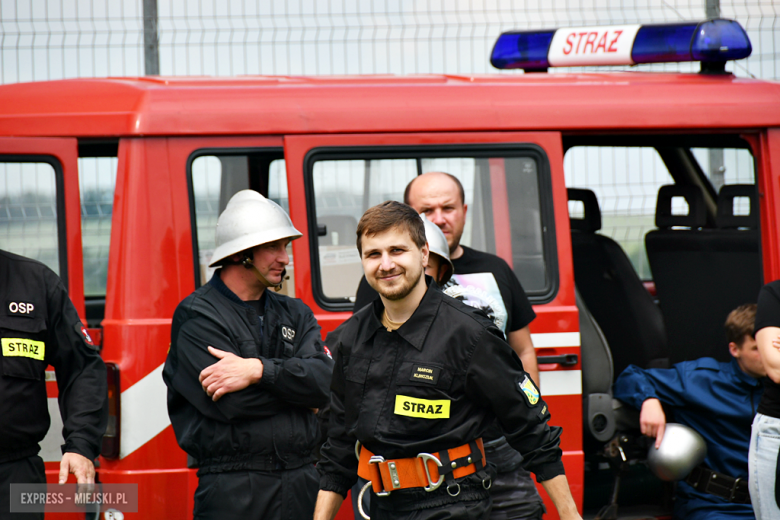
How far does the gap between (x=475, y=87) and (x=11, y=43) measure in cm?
313

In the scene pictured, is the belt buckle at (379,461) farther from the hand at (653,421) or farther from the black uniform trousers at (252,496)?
the hand at (653,421)

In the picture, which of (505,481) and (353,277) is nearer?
(505,481)

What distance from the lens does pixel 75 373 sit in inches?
122

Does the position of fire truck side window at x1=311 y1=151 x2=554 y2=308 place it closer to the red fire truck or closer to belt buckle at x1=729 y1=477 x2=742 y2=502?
the red fire truck

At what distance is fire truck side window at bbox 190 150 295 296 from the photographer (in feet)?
12.7

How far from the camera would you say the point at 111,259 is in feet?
12.3

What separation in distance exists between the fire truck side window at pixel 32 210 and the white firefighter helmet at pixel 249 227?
99 centimetres

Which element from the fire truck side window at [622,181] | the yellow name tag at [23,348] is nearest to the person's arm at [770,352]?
the fire truck side window at [622,181]

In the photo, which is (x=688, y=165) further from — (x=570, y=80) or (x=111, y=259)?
(x=111, y=259)

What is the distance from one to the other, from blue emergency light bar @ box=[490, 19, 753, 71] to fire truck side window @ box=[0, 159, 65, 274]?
257cm

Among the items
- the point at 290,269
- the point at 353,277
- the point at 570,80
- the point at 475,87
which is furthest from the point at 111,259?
the point at 570,80

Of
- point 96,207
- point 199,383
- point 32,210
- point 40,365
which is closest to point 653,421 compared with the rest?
point 199,383

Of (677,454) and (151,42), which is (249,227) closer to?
(151,42)

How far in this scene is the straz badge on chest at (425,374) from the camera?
2.60 m
